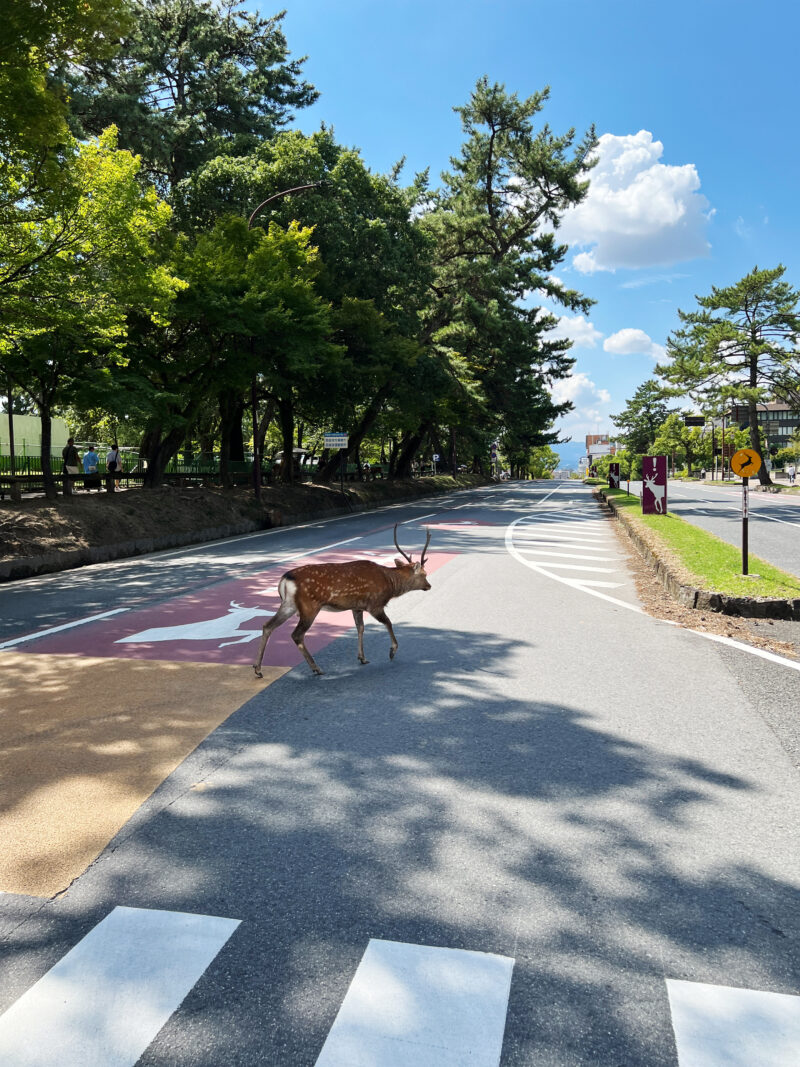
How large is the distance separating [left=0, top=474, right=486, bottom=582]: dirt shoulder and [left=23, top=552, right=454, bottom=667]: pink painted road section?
222 inches

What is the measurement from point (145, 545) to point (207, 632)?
33.2ft

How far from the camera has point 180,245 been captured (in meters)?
23.3

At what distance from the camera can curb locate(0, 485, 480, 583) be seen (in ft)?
45.0

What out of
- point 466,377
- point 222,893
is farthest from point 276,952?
point 466,377

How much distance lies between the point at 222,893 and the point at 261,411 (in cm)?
4798

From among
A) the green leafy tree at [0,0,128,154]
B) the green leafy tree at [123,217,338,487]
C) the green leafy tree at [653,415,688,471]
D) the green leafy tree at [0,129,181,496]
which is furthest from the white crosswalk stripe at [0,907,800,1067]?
the green leafy tree at [653,415,688,471]

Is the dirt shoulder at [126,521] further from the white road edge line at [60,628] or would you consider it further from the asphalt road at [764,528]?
the asphalt road at [764,528]

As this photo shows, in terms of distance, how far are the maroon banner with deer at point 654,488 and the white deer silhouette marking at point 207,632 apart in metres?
16.9

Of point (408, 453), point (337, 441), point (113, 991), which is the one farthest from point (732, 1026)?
point (408, 453)

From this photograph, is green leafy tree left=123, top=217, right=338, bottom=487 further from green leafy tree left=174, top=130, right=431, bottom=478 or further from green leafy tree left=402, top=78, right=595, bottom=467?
green leafy tree left=402, top=78, right=595, bottom=467

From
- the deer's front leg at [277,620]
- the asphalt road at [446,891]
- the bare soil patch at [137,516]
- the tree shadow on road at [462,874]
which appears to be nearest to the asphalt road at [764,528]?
the asphalt road at [446,891]

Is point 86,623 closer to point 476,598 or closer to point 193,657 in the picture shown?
point 193,657

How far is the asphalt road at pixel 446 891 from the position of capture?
236 centimetres

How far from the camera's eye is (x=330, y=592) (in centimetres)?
624
